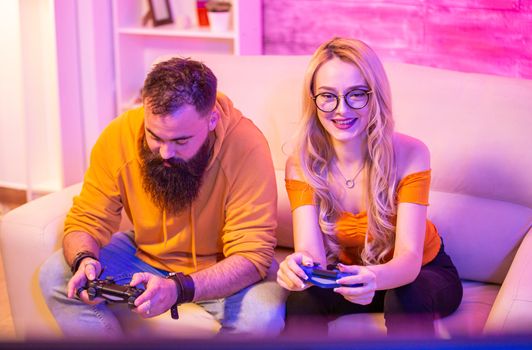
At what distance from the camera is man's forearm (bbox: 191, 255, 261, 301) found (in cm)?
180

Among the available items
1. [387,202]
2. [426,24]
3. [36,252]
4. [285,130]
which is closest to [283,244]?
[285,130]

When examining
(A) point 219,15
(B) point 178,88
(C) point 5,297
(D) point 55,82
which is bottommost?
(C) point 5,297

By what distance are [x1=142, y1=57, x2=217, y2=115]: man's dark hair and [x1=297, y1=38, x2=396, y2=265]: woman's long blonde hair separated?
25 cm

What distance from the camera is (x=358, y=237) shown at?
1890 millimetres

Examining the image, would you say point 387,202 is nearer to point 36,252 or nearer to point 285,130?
point 285,130

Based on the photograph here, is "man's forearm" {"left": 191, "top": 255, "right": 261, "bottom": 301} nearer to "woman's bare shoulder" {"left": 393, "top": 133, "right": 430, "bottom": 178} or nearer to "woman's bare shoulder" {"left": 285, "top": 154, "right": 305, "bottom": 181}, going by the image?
"woman's bare shoulder" {"left": 285, "top": 154, "right": 305, "bottom": 181}

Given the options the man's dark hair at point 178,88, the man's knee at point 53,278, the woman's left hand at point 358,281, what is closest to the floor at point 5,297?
the man's knee at point 53,278

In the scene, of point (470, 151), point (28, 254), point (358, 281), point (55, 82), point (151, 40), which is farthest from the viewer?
point (151, 40)

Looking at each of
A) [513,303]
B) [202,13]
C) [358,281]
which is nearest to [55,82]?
[202,13]

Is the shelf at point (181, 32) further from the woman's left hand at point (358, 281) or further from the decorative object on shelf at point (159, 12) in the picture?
the woman's left hand at point (358, 281)

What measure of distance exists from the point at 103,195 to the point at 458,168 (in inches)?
39.0

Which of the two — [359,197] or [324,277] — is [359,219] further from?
[324,277]

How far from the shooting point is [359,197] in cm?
192

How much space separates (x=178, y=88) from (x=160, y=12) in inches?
71.6
